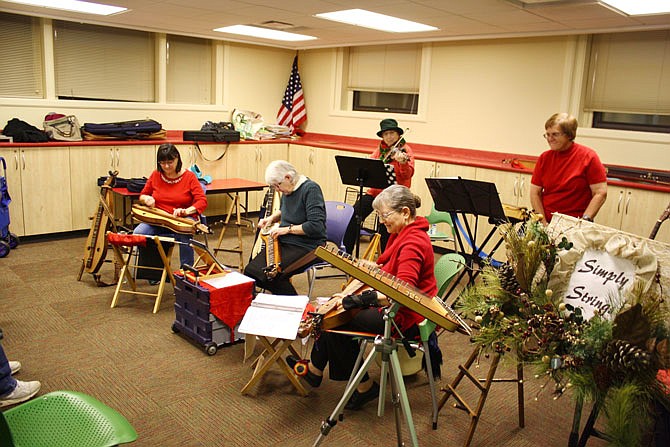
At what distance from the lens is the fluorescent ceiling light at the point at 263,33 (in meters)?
6.61

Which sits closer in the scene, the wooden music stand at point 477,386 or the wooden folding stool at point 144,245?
the wooden music stand at point 477,386

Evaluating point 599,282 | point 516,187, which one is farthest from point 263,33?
point 599,282

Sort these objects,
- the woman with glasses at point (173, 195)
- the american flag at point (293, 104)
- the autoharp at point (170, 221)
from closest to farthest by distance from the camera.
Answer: the autoharp at point (170, 221), the woman with glasses at point (173, 195), the american flag at point (293, 104)

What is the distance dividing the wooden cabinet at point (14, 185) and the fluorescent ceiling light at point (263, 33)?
8.51 feet

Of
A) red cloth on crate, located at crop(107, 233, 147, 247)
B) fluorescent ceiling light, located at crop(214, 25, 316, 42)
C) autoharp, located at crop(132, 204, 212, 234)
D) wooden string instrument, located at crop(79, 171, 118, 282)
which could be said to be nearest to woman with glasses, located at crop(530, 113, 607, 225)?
autoharp, located at crop(132, 204, 212, 234)

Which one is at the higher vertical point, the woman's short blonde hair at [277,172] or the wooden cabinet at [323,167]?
the woman's short blonde hair at [277,172]

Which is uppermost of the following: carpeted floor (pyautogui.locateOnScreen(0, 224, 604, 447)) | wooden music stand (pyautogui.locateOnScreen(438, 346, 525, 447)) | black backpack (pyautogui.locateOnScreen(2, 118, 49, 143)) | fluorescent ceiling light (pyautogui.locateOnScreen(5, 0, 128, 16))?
fluorescent ceiling light (pyautogui.locateOnScreen(5, 0, 128, 16))

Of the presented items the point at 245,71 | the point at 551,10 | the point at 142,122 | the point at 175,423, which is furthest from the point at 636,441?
the point at 245,71

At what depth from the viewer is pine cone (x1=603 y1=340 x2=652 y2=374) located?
1.72m

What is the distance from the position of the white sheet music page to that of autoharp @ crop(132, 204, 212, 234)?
63.5 inches

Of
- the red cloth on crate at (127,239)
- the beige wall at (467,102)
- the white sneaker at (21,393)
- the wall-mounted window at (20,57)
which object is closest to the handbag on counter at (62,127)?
the beige wall at (467,102)

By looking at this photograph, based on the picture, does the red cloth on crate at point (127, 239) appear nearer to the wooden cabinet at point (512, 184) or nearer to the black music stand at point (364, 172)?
the black music stand at point (364, 172)

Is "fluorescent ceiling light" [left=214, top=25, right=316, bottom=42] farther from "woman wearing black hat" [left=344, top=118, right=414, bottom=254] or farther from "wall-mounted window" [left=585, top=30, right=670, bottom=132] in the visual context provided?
"wall-mounted window" [left=585, top=30, right=670, bottom=132]

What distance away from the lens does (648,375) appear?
1.75m
